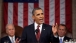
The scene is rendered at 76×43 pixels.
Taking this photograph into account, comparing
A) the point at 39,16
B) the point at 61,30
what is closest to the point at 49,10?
the point at 61,30

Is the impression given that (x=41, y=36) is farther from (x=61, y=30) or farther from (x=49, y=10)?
(x=49, y=10)

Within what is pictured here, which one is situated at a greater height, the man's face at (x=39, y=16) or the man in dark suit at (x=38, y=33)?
the man's face at (x=39, y=16)

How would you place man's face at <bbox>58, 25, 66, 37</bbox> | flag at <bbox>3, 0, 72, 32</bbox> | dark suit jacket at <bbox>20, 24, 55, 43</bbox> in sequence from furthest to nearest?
flag at <bbox>3, 0, 72, 32</bbox>, man's face at <bbox>58, 25, 66, 37</bbox>, dark suit jacket at <bbox>20, 24, 55, 43</bbox>

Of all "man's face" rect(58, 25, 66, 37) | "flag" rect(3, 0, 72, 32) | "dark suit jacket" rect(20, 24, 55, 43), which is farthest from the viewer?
"flag" rect(3, 0, 72, 32)

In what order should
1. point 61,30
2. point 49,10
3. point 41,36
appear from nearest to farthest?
point 41,36 → point 61,30 → point 49,10

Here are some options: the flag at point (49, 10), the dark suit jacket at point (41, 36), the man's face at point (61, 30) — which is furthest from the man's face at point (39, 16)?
the flag at point (49, 10)

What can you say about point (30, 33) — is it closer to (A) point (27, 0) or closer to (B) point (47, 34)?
(B) point (47, 34)

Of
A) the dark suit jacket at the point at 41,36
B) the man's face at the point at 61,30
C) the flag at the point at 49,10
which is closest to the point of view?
the dark suit jacket at the point at 41,36

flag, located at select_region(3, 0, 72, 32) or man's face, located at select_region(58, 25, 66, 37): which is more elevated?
flag, located at select_region(3, 0, 72, 32)

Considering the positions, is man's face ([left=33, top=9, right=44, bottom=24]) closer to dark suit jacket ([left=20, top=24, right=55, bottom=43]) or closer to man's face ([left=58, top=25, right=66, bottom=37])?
dark suit jacket ([left=20, top=24, right=55, bottom=43])

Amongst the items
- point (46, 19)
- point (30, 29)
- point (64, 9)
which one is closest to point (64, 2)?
point (64, 9)

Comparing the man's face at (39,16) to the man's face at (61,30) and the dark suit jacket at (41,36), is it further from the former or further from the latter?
the man's face at (61,30)

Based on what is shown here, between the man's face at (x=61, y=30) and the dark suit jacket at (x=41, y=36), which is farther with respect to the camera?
the man's face at (x=61, y=30)

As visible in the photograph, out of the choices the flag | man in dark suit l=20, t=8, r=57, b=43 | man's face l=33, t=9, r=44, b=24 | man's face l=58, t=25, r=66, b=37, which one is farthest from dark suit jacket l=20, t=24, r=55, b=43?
the flag
